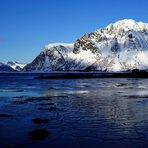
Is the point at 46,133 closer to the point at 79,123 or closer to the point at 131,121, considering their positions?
the point at 79,123

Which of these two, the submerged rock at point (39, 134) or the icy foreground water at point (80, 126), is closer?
the icy foreground water at point (80, 126)

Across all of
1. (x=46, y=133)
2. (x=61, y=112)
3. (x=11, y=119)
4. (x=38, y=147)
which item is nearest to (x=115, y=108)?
(x=61, y=112)

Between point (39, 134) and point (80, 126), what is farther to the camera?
point (80, 126)

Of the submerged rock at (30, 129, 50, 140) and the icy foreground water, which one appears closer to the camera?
the icy foreground water

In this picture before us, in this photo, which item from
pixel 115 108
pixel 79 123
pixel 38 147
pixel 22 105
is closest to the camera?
pixel 38 147

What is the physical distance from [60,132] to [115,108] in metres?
12.4

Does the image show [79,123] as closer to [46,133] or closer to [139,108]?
[46,133]

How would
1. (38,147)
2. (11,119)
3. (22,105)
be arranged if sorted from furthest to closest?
(22,105) → (11,119) → (38,147)

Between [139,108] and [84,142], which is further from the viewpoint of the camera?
[139,108]

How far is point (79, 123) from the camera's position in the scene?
27.2 metres

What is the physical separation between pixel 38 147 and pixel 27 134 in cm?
321

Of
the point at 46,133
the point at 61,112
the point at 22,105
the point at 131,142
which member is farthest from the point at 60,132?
the point at 22,105

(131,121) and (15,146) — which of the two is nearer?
(15,146)

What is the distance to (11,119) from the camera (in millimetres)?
28922
